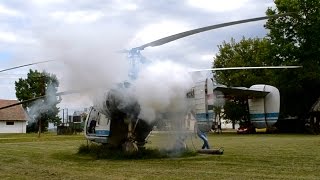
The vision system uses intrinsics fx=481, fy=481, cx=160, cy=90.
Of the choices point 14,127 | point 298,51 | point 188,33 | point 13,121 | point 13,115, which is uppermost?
point 298,51

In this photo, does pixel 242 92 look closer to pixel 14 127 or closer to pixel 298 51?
pixel 298 51

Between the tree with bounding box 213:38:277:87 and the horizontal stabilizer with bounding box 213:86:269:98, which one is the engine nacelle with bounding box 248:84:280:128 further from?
the tree with bounding box 213:38:277:87

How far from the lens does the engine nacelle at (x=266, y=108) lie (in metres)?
21.7

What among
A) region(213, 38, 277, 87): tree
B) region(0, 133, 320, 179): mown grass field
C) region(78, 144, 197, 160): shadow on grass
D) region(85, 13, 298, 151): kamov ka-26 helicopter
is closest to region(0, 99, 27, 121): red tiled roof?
region(213, 38, 277, 87): tree

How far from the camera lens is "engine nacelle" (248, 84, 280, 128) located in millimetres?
21672

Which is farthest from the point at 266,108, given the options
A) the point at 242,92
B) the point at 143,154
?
the point at 143,154

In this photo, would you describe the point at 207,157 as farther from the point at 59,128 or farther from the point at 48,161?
the point at 59,128

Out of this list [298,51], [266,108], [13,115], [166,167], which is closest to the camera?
[166,167]

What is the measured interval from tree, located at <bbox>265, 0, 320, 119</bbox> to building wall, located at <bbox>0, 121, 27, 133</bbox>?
44627 millimetres

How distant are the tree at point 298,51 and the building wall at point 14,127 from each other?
4463 cm

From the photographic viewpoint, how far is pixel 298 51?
179 feet

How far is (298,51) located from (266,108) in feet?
115

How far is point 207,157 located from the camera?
61.9ft

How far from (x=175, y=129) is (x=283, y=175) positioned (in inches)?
219
